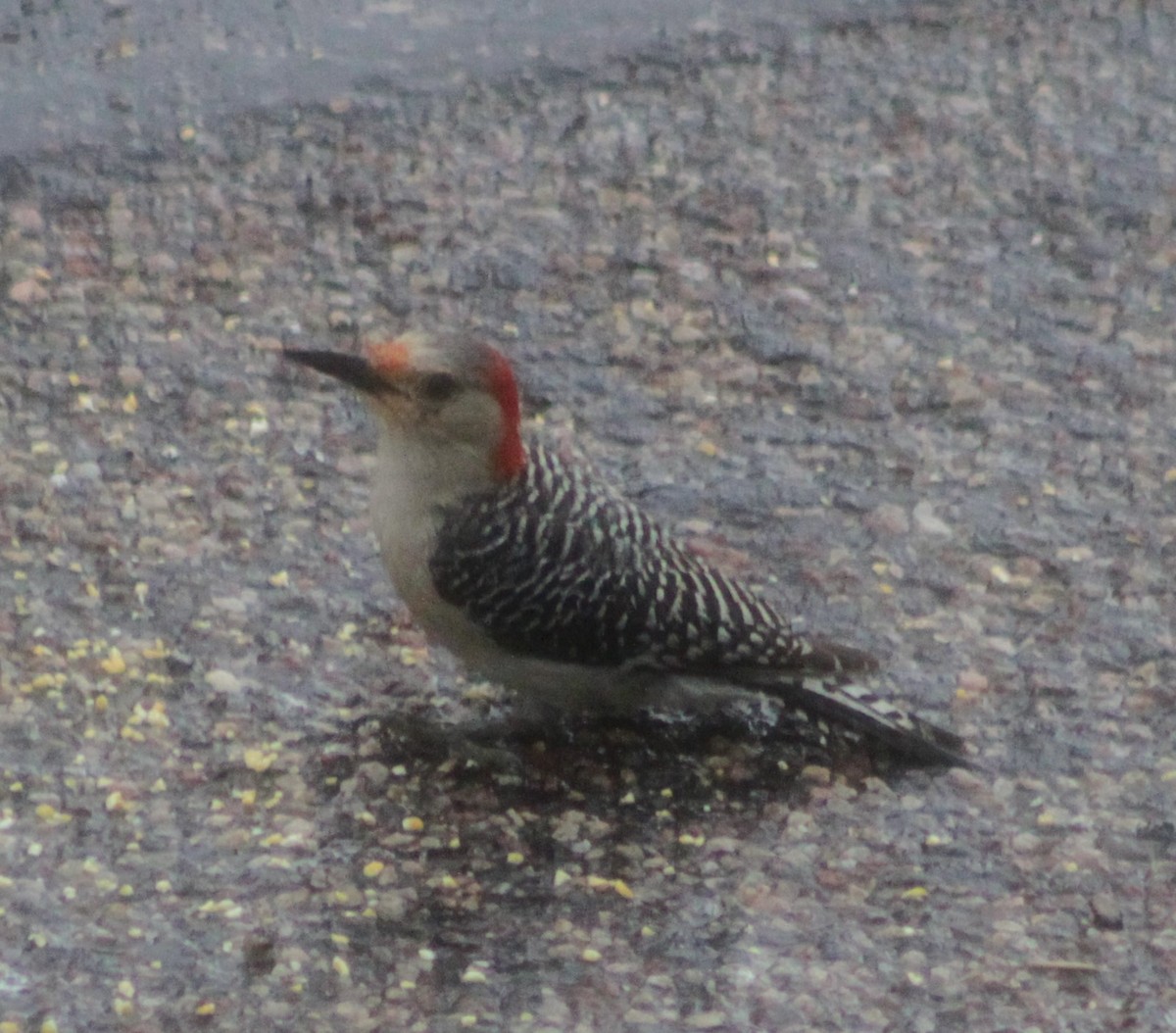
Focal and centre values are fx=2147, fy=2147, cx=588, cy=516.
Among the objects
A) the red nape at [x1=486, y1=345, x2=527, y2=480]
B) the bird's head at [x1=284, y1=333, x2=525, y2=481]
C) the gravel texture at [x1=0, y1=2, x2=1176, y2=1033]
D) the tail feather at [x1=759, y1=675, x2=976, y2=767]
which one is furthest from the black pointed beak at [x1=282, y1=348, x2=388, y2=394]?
the tail feather at [x1=759, y1=675, x2=976, y2=767]

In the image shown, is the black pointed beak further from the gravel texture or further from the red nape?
the gravel texture

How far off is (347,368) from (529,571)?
600 mm

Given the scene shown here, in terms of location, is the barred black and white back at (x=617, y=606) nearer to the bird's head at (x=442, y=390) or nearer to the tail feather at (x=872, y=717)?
the tail feather at (x=872, y=717)

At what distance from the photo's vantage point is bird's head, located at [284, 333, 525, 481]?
4.73m

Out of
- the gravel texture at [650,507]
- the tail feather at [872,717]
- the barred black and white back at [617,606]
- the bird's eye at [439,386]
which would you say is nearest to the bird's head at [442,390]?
the bird's eye at [439,386]

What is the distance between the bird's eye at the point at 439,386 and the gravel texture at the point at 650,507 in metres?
0.76

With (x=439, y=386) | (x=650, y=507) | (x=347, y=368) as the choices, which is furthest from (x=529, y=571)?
(x=650, y=507)

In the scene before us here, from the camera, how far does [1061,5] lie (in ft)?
29.7

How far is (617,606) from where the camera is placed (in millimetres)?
4758

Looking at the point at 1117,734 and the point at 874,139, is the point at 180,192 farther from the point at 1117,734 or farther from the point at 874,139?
the point at 1117,734

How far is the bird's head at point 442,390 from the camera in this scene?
4.73 meters

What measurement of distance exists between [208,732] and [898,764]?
1576mm

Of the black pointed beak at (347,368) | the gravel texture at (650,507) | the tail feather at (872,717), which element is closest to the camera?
the gravel texture at (650,507)

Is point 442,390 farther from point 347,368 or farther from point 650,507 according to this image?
A: point 650,507
